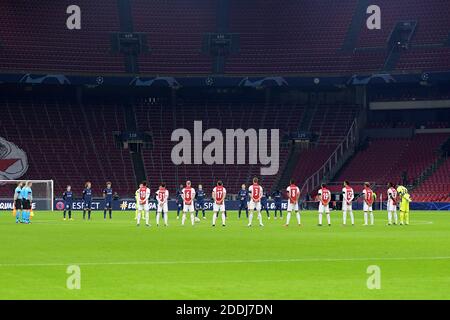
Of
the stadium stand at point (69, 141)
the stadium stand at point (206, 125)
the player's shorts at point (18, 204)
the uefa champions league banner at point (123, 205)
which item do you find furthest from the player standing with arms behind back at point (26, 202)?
the stadium stand at point (206, 125)

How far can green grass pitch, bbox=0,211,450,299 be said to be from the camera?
62.1ft

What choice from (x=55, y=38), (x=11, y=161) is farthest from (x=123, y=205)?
(x=55, y=38)

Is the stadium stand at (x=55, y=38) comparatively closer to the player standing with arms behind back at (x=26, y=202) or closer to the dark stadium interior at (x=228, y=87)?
the dark stadium interior at (x=228, y=87)

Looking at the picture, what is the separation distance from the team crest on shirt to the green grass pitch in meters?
44.6

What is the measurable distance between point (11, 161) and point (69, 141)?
5.73 meters

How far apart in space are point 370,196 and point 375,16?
1772 inches

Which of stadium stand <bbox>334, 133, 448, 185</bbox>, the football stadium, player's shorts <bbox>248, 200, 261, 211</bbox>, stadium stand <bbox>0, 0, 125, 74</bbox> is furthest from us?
stadium stand <bbox>0, 0, 125, 74</bbox>

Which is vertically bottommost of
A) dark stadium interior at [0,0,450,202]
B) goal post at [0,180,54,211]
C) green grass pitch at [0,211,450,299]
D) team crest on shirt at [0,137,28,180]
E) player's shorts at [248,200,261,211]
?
green grass pitch at [0,211,450,299]

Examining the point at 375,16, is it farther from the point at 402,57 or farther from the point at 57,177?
the point at 57,177

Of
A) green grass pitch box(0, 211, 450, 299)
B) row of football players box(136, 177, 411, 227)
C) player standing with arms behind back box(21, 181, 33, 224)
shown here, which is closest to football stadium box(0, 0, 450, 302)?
player standing with arms behind back box(21, 181, 33, 224)

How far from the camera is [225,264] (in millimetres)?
25375

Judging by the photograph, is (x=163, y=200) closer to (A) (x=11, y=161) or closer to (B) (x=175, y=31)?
(A) (x=11, y=161)

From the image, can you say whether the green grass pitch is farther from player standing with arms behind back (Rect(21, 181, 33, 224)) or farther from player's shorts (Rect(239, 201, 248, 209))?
player's shorts (Rect(239, 201, 248, 209))
